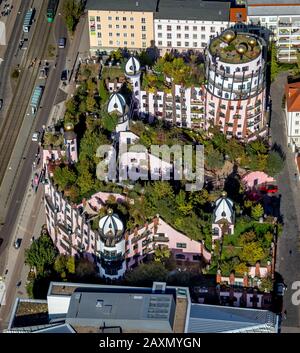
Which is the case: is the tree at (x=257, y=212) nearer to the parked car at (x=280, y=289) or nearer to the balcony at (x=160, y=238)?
the parked car at (x=280, y=289)

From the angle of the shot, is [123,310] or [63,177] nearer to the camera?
[123,310]

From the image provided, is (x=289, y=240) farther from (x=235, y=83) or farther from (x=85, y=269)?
(x=85, y=269)

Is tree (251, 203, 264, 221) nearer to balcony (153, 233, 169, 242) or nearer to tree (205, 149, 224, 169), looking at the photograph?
tree (205, 149, 224, 169)

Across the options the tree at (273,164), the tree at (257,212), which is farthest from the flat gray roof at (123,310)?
the tree at (273,164)

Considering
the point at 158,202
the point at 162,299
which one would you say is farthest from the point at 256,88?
the point at 162,299

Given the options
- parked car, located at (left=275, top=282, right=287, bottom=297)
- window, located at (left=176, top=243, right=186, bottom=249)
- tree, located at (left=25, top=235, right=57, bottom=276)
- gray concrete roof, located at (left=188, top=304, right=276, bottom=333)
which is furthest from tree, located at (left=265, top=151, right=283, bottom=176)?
tree, located at (left=25, top=235, right=57, bottom=276)

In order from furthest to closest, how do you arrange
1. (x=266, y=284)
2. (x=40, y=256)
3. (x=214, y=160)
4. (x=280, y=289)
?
1. (x=214, y=160)
2. (x=40, y=256)
3. (x=280, y=289)
4. (x=266, y=284)

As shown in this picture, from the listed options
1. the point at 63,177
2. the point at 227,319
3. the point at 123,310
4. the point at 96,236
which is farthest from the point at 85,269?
the point at 227,319

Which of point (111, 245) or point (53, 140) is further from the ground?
point (53, 140)
